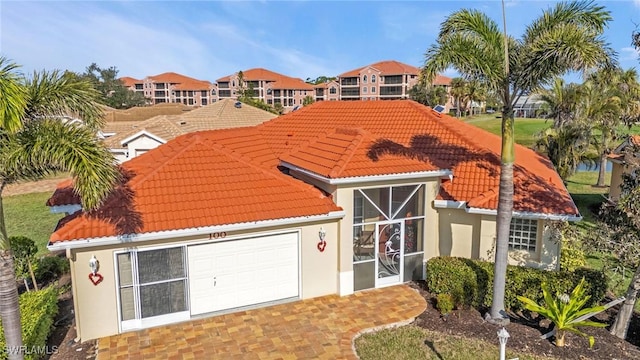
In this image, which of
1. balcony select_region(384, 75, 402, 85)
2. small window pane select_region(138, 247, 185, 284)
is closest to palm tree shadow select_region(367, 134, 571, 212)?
small window pane select_region(138, 247, 185, 284)

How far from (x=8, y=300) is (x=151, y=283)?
13.6 ft

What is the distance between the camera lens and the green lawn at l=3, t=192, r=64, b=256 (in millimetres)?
24266

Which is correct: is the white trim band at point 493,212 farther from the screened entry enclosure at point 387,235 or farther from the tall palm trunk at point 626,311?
the tall palm trunk at point 626,311

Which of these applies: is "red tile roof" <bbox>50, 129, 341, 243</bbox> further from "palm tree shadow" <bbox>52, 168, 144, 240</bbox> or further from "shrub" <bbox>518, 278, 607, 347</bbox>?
"shrub" <bbox>518, 278, 607, 347</bbox>

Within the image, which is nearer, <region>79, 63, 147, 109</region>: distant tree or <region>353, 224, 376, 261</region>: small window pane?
<region>353, 224, 376, 261</region>: small window pane

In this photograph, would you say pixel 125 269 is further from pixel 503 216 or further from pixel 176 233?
pixel 503 216

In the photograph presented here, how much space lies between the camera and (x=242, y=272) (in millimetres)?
14156

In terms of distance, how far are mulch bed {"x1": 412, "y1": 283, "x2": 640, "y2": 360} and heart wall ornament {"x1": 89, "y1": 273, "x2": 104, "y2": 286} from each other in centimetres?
908

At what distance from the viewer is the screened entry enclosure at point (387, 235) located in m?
15.7

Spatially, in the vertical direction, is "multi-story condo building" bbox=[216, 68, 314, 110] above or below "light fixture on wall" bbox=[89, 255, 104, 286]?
above

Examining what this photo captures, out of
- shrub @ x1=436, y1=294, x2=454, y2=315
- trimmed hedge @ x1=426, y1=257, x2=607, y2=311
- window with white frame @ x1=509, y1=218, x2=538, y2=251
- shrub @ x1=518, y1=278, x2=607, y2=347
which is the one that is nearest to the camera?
shrub @ x1=518, y1=278, x2=607, y2=347

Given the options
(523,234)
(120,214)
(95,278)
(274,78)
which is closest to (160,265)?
(95,278)

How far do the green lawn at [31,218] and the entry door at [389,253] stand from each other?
15859 millimetres

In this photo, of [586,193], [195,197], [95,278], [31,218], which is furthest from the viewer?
[586,193]
